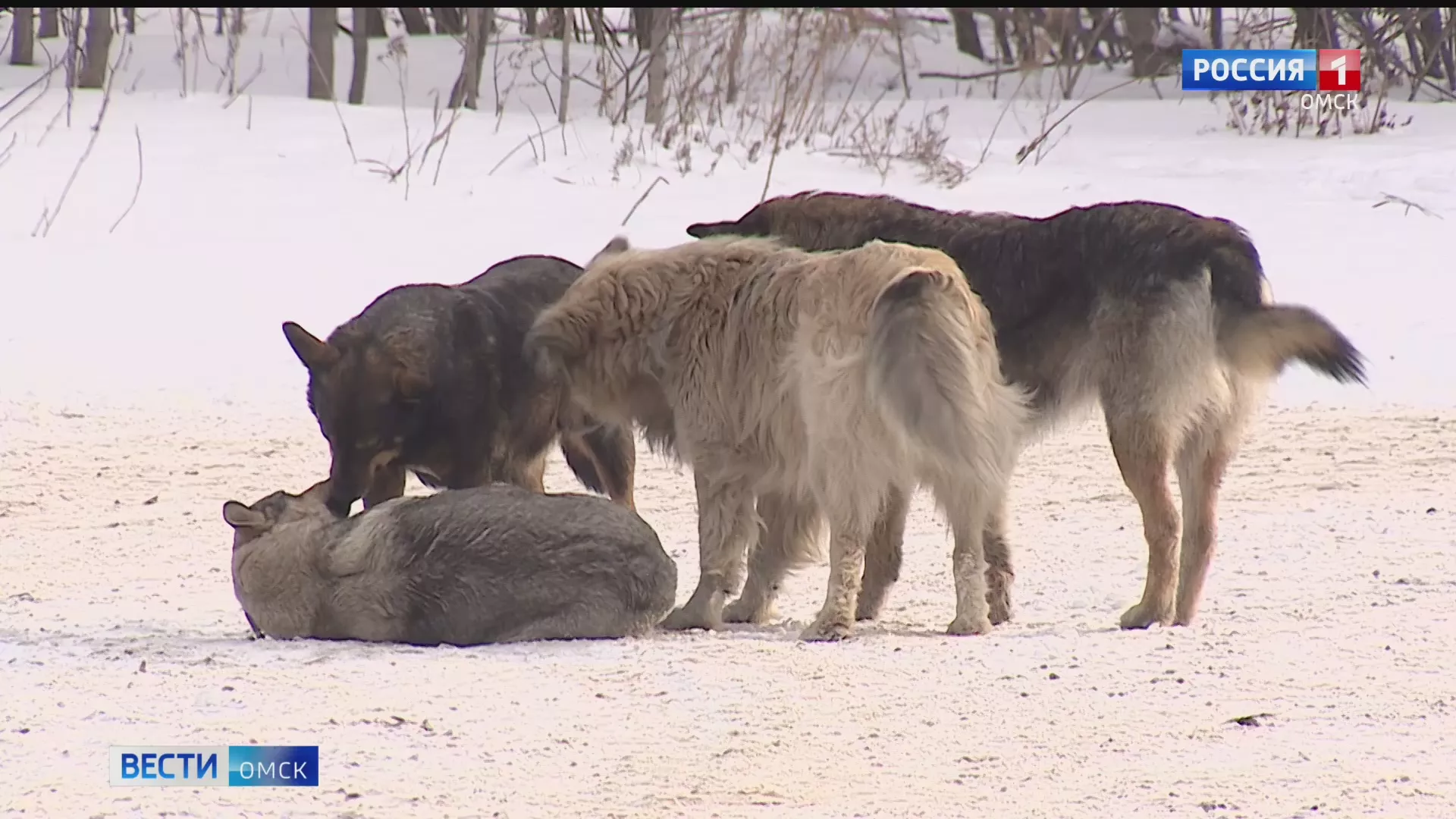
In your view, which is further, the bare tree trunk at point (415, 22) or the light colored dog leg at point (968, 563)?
the bare tree trunk at point (415, 22)

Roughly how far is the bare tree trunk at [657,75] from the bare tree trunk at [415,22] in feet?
26.7

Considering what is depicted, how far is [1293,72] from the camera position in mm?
17047

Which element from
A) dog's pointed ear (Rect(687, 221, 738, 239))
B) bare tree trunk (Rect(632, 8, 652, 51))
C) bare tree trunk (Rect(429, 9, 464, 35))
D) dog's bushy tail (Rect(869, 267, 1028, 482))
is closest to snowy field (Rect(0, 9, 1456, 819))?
dog's bushy tail (Rect(869, 267, 1028, 482))

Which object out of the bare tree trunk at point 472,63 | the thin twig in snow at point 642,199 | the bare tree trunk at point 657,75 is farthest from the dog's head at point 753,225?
the bare tree trunk at point 472,63

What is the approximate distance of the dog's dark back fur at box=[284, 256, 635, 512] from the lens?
7039 mm

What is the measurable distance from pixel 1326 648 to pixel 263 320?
788cm

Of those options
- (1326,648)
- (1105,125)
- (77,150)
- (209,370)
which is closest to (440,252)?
(209,370)

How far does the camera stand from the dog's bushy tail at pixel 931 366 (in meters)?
5.98

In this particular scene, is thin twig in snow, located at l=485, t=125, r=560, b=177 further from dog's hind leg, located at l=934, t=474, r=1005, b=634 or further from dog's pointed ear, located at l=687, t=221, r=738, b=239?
dog's hind leg, located at l=934, t=474, r=1005, b=634

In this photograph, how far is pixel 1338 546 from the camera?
7.72 meters

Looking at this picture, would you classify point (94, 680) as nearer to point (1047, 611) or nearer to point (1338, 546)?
point (1047, 611)

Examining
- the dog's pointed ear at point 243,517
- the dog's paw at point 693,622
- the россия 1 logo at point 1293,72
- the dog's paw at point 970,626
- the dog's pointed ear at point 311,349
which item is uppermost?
the россия 1 logo at point 1293,72

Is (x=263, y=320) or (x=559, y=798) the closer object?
(x=559, y=798)

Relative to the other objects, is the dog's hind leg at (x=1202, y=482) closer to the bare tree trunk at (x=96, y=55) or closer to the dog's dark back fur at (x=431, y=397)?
the dog's dark back fur at (x=431, y=397)
